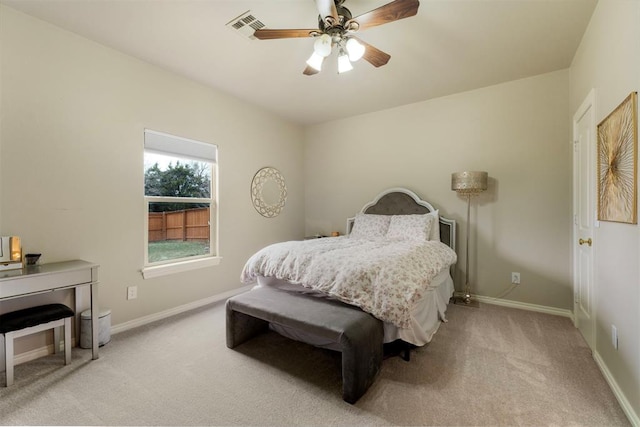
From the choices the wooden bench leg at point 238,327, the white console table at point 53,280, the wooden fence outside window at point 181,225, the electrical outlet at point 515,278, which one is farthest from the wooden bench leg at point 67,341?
the electrical outlet at point 515,278

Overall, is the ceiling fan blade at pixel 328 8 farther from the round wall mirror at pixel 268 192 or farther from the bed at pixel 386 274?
the round wall mirror at pixel 268 192

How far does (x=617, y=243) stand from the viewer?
1.70 m

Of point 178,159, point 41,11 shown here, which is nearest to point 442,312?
point 178,159

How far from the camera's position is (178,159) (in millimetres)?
3133

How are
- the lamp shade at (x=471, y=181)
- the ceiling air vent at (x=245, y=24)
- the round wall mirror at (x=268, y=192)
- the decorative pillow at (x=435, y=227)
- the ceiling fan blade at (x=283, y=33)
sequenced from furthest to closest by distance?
1. the round wall mirror at (x=268, y=192)
2. the decorative pillow at (x=435, y=227)
3. the lamp shade at (x=471, y=181)
4. the ceiling air vent at (x=245, y=24)
5. the ceiling fan blade at (x=283, y=33)

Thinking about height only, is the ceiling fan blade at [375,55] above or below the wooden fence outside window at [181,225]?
above

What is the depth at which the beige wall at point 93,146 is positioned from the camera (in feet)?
6.82

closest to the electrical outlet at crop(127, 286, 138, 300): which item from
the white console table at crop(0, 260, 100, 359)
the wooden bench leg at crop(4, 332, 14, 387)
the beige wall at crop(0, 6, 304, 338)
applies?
the beige wall at crop(0, 6, 304, 338)

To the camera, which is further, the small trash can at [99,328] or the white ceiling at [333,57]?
the small trash can at [99,328]

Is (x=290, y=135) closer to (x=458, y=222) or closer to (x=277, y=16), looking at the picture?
(x=277, y=16)

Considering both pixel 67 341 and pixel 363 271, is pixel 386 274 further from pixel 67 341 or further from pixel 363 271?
pixel 67 341

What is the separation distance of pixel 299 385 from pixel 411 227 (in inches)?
86.8

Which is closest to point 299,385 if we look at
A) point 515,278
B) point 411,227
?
point 411,227

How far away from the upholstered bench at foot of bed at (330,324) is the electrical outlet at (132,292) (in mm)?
1179
